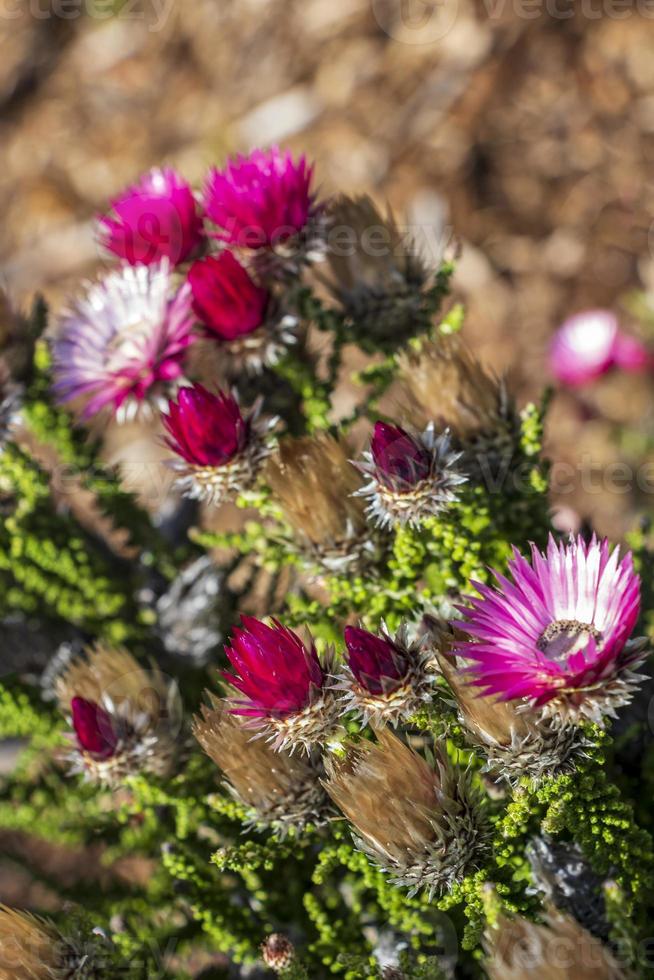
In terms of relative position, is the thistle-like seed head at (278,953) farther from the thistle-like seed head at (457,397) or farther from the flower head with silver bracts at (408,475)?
the thistle-like seed head at (457,397)

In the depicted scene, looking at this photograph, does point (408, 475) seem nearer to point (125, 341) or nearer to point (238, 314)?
point (238, 314)

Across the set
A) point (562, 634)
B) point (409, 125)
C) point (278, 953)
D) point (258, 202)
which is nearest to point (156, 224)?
point (258, 202)

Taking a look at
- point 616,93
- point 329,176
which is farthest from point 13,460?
point 616,93

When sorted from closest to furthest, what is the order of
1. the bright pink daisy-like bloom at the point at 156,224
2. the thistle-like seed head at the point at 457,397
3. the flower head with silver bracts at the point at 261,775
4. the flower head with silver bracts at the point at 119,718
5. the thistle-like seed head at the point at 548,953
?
the thistle-like seed head at the point at 548,953, the flower head with silver bracts at the point at 261,775, the flower head with silver bracts at the point at 119,718, the thistle-like seed head at the point at 457,397, the bright pink daisy-like bloom at the point at 156,224

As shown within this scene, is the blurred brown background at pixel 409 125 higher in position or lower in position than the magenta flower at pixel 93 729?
lower

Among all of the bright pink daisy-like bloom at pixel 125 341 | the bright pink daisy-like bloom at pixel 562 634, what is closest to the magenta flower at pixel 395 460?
the bright pink daisy-like bloom at pixel 562 634

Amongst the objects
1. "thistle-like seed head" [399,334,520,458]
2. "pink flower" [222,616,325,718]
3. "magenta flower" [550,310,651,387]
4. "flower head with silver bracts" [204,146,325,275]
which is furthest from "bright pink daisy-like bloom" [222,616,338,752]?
"magenta flower" [550,310,651,387]

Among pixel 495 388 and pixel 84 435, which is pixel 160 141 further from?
pixel 495 388

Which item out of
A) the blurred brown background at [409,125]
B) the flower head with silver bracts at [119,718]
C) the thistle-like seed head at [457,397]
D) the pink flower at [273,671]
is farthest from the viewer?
the blurred brown background at [409,125]
